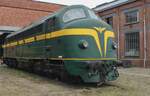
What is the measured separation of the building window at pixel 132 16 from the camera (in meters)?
32.6

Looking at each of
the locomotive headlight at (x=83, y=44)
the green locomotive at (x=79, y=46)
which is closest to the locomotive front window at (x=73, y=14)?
the green locomotive at (x=79, y=46)

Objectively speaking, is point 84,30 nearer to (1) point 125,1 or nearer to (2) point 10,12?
(1) point 125,1

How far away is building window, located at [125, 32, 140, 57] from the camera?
3228 cm

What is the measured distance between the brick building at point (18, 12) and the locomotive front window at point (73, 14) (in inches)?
1067

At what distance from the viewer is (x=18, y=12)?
43219 millimetres

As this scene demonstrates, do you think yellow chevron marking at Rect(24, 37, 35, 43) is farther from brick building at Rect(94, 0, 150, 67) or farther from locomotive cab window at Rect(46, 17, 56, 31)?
brick building at Rect(94, 0, 150, 67)

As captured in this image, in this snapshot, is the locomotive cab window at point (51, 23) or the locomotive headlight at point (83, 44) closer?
the locomotive headlight at point (83, 44)

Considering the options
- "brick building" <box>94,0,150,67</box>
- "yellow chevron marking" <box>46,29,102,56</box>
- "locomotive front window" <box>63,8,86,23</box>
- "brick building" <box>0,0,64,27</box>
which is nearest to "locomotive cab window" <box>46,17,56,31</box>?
"locomotive front window" <box>63,8,86,23</box>

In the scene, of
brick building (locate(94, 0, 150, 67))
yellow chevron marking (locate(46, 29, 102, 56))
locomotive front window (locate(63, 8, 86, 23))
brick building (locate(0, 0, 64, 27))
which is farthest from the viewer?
brick building (locate(0, 0, 64, 27))

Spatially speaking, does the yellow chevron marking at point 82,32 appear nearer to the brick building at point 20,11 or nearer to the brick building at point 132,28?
the brick building at point 132,28

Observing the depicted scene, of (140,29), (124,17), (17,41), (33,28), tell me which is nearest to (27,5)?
(124,17)

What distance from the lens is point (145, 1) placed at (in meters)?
31.4

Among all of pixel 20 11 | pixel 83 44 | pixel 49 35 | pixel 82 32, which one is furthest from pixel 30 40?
pixel 20 11

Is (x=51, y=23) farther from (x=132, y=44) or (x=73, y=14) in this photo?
(x=132, y=44)
